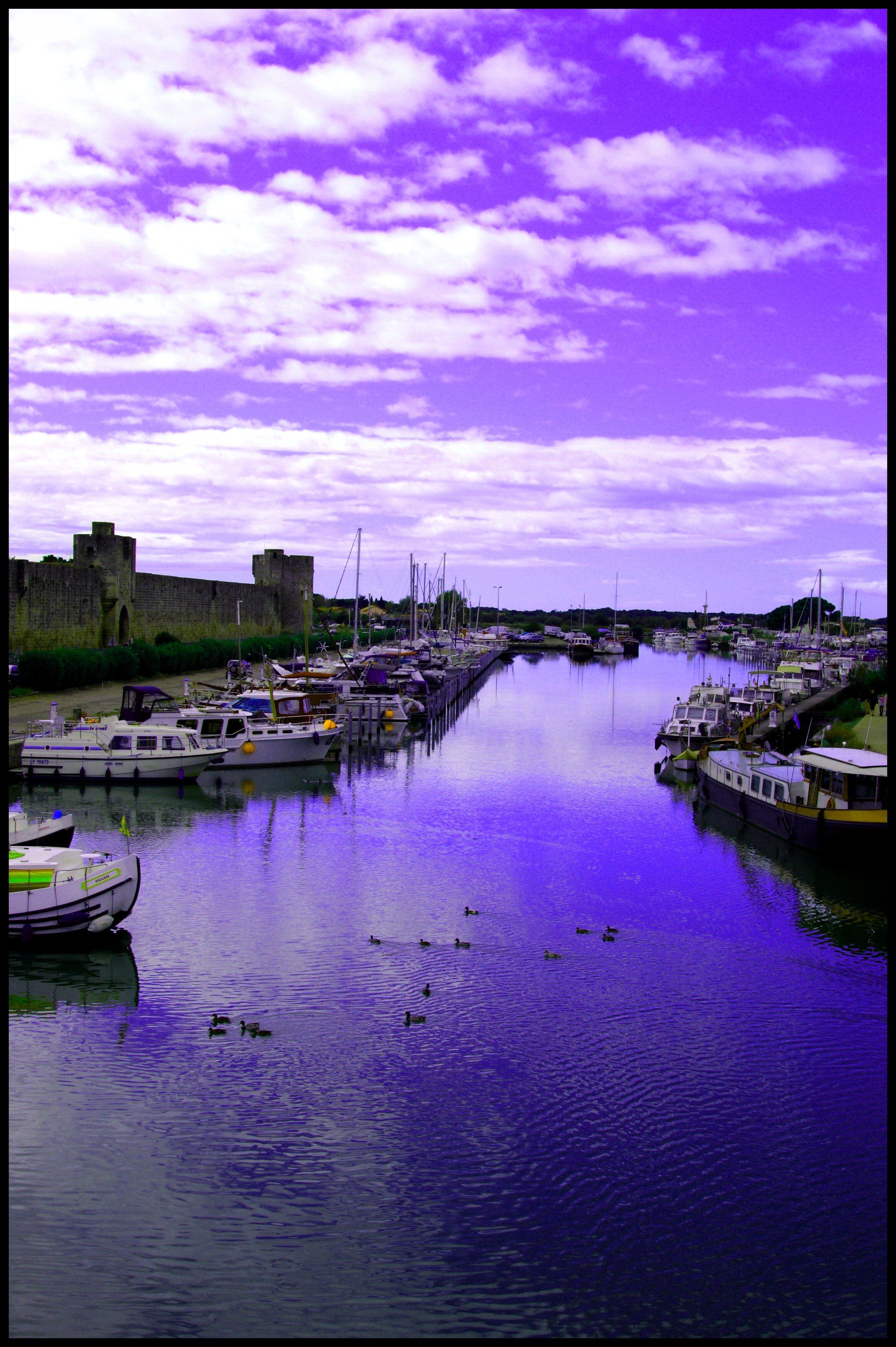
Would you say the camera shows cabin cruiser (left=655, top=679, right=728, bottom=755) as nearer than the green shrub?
Yes

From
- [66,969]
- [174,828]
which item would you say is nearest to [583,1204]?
[66,969]

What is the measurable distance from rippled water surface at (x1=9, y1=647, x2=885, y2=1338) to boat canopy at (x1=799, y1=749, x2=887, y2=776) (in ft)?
6.50

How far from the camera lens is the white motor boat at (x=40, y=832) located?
602 inches

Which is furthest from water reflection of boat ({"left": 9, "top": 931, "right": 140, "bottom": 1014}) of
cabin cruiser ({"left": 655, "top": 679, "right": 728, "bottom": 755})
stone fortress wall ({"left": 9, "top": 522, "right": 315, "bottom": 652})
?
stone fortress wall ({"left": 9, "top": 522, "right": 315, "bottom": 652})

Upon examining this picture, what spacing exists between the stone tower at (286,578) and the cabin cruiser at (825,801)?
45465 millimetres

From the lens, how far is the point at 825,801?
19984 mm

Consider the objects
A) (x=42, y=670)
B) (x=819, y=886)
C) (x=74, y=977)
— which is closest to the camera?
(x=74, y=977)

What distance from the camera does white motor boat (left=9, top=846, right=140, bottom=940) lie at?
12.9 meters

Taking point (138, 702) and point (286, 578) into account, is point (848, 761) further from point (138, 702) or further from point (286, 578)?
point (286, 578)

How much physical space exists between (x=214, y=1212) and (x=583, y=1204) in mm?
2812

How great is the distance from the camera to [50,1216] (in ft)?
26.2

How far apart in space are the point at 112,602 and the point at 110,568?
1.43 metres

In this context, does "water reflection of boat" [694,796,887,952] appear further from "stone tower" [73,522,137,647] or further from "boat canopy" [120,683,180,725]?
"stone tower" [73,522,137,647]

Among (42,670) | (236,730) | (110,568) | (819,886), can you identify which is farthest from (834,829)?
(110,568)
